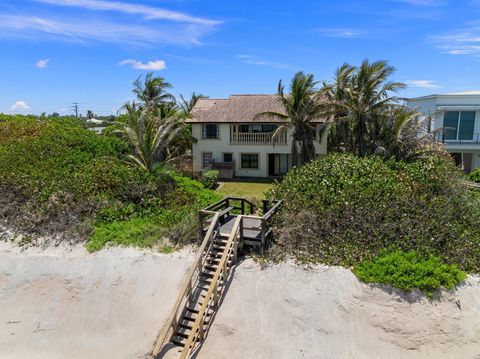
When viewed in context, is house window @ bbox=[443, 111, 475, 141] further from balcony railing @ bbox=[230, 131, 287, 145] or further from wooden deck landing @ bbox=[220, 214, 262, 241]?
wooden deck landing @ bbox=[220, 214, 262, 241]

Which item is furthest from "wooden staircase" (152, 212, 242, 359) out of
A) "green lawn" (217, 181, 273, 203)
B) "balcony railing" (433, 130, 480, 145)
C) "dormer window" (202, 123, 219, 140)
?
"balcony railing" (433, 130, 480, 145)

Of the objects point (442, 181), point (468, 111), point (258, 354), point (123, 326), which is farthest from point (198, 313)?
point (468, 111)

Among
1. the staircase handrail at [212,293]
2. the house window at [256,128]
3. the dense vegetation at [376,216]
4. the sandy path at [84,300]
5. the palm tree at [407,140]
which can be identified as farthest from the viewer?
the house window at [256,128]

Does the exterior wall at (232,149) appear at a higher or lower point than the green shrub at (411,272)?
higher

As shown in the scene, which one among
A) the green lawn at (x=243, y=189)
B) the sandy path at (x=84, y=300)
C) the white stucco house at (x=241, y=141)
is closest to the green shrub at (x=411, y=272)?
the sandy path at (x=84, y=300)

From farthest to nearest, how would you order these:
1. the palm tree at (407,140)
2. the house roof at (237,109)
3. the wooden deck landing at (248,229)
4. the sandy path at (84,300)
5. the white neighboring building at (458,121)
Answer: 1. the house roof at (237,109)
2. the white neighboring building at (458,121)
3. the palm tree at (407,140)
4. the wooden deck landing at (248,229)
5. the sandy path at (84,300)

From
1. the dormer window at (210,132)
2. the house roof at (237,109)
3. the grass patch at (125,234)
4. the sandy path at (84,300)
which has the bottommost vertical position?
the sandy path at (84,300)

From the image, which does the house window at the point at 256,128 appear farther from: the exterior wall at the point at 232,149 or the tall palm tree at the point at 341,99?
the tall palm tree at the point at 341,99
